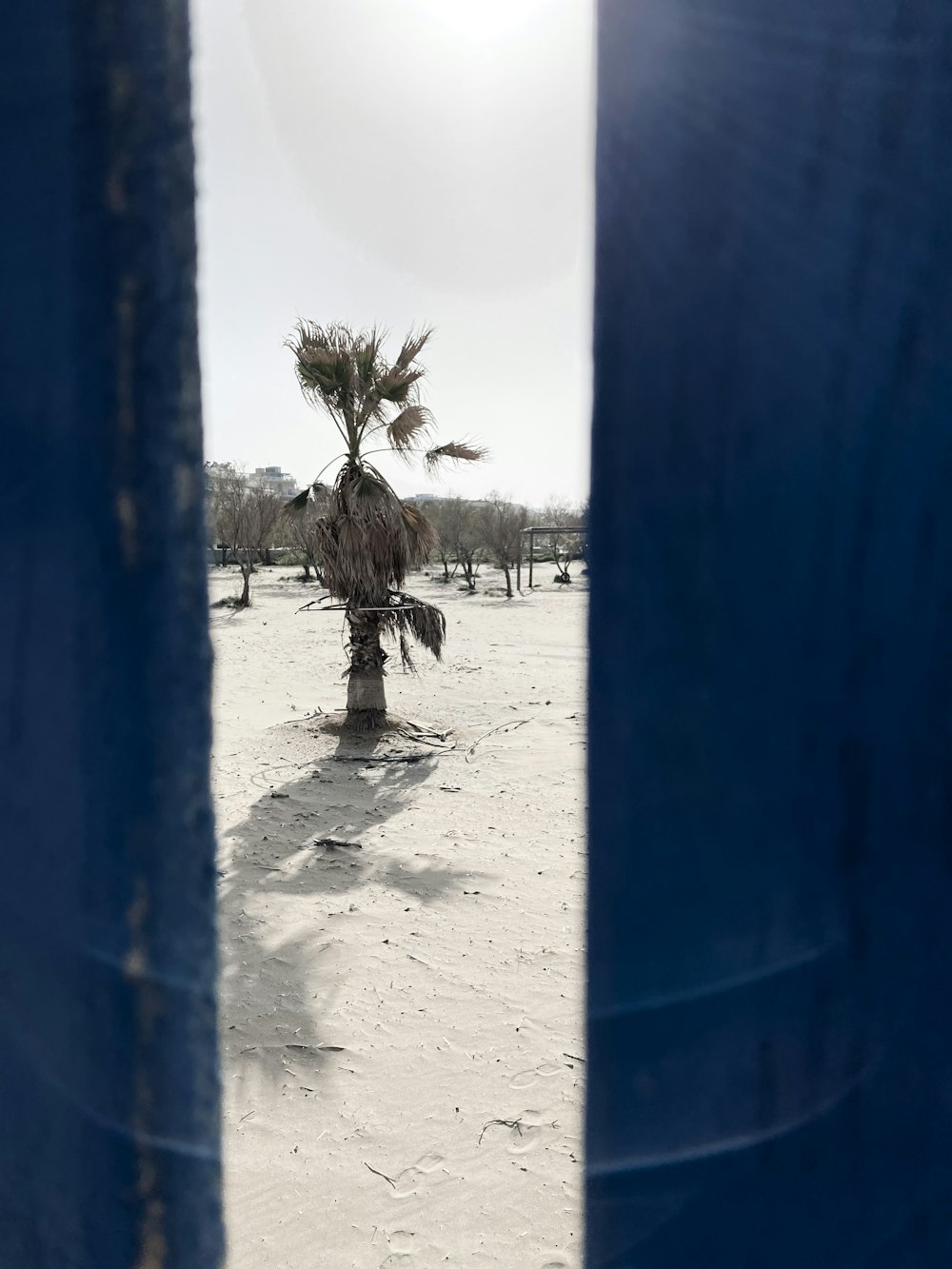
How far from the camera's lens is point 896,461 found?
1.19ft

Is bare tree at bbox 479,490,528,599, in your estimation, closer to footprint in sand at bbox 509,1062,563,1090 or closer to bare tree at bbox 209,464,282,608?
bare tree at bbox 209,464,282,608

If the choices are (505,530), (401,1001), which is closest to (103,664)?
(401,1001)

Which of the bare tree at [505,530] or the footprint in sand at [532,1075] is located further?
the bare tree at [505,530]

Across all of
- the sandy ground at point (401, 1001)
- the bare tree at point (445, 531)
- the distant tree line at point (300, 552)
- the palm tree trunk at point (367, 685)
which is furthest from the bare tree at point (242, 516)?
the sandy ground at point (401, 1001)

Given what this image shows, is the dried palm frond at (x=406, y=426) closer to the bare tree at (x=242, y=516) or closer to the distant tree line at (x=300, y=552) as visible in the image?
the distant tree line at (x=300, y=552)

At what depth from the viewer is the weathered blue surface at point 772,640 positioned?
345mm

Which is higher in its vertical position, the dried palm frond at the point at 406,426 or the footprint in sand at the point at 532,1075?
the dried palm frond at the point at 406,426

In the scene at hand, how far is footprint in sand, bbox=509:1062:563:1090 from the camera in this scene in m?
2.98

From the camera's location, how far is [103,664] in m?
0.39

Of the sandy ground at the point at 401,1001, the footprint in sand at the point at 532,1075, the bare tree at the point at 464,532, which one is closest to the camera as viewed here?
the sandy ground at the point at 401,1001

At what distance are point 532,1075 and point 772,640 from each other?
10.4ft

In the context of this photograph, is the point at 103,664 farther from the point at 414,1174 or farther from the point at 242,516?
the point at 242,516

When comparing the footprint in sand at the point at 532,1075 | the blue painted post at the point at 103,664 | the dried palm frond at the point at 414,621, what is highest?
the blue painted post at the point at 103,664

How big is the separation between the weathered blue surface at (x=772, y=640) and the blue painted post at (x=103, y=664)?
8.1 inches
